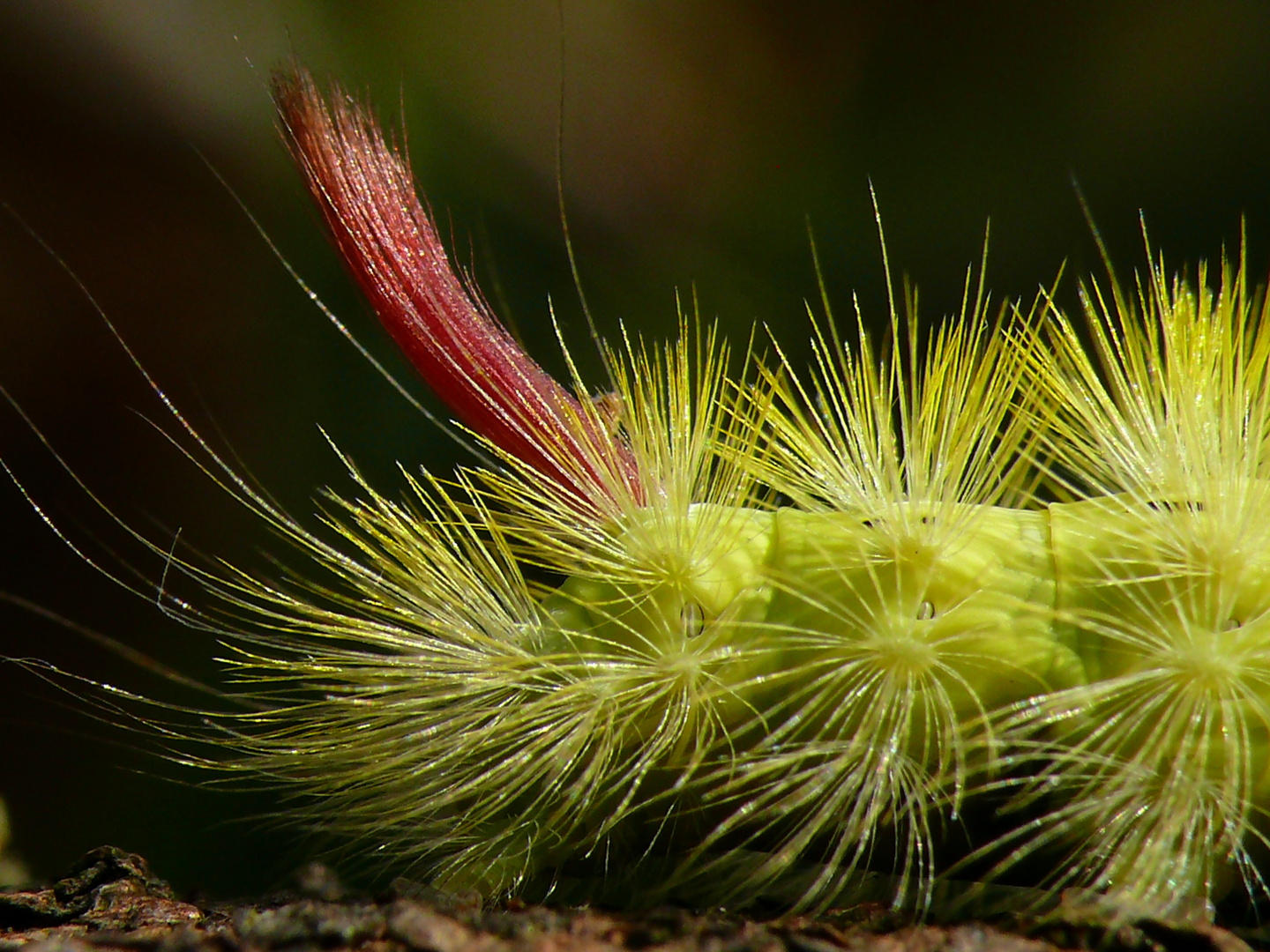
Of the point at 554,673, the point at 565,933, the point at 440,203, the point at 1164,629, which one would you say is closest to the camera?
the point at 565,933

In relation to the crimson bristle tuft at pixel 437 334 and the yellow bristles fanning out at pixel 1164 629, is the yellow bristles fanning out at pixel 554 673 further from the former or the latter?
the yellow bristles fanning out at pixel 1164 629

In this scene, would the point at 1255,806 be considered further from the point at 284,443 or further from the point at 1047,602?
the point at 284,443

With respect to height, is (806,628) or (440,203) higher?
(440,203)

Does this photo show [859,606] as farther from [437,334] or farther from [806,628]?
[437,334]

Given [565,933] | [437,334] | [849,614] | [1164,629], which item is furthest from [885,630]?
[437,334]

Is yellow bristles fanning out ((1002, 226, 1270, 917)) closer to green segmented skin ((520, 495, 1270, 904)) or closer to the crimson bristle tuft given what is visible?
green segmented skin ((520, 495, 1270, 904))

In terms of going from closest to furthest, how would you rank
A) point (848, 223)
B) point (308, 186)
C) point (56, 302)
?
point (308, 186)
point (56, 302)
point (848, 223)

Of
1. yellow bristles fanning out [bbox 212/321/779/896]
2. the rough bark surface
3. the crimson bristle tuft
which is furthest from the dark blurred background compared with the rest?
the rough bark surface

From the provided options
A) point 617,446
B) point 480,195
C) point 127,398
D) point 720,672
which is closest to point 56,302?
point 127,398
